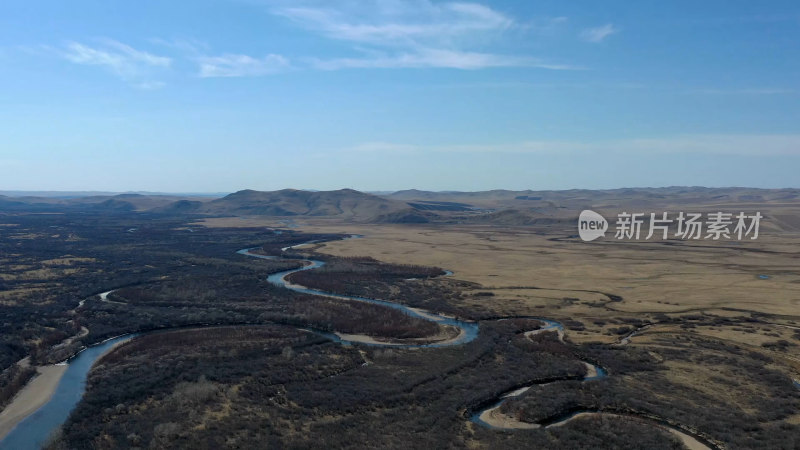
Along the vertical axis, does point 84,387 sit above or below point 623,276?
above

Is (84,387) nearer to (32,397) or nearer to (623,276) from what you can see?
(32,397)

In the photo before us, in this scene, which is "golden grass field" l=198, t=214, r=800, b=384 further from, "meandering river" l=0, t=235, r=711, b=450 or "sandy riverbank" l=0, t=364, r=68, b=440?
"sandy riverbank" l=0, t=364, r=68, b=440

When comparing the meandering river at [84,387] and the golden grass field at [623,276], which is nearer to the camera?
the meandering river at [84,387]

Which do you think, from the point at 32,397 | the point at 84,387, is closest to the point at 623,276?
the point at 84,387

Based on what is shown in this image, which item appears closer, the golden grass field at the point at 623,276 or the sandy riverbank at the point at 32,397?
the sandy riverbank at the point at 32,397

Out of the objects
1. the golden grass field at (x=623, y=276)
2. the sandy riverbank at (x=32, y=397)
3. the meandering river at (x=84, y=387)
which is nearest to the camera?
the meandering river at (x=84, y=387)

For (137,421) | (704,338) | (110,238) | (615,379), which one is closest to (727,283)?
(704,338)

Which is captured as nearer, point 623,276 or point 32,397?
point 32,397

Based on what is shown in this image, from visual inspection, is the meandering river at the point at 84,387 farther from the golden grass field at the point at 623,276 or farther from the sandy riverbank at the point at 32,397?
the golden grass field at the point at 623,276

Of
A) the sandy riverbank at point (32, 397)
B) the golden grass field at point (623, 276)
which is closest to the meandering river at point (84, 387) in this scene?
the sandy riverbank at point (32, 397)

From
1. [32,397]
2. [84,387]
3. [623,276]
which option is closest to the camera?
[32,397]

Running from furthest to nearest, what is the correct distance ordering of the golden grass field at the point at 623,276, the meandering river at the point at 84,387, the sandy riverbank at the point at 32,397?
1. the golden grass field at the point at 623,276
2. the sandy riverbank at the point at 32,397
3. the meandering river at the point at 84,387

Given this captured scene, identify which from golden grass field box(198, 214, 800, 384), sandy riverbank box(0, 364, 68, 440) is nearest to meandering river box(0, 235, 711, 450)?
sandy riverbank box(0, 364, 68, 440)
